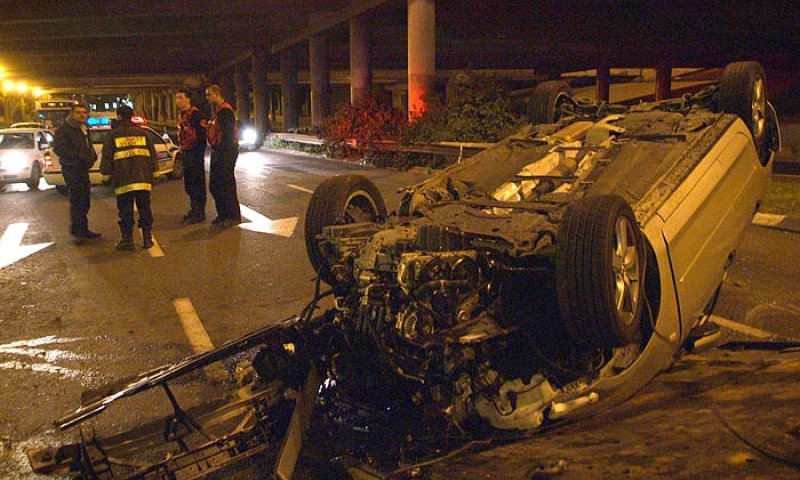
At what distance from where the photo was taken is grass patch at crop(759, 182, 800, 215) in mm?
9523

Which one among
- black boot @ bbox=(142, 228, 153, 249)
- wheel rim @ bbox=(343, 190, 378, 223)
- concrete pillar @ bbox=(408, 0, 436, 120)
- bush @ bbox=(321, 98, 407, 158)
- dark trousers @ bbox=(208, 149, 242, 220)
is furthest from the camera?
concrete pillar @ bbox=(408, 0, 436, 120)

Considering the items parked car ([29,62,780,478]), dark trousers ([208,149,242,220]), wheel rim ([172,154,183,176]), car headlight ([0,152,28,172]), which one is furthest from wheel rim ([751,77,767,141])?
car headlight ([0,152,28,172])

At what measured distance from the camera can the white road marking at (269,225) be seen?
32.6 ft

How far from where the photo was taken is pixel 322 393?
3.88 meters

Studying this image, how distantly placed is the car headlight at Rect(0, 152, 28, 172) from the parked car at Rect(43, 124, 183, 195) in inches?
76.4

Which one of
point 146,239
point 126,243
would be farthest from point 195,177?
point 126,243

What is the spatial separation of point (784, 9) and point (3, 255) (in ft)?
79.2

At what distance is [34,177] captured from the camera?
58.1ft

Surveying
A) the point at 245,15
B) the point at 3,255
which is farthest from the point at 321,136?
the point at 3,255

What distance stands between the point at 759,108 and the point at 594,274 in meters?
3.25

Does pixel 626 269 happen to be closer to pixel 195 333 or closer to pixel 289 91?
pixel 195 333

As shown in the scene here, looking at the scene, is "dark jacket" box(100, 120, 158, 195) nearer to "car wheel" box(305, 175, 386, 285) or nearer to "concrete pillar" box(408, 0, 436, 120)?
"car wheel" box(305, 175, 386, 285)

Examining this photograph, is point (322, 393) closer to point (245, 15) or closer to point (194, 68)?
point (245, 15)

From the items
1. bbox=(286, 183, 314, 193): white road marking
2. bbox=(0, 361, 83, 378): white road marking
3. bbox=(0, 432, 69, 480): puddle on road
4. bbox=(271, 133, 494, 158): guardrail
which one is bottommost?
bbox=(0, 432, 69, 480): puddle on road
